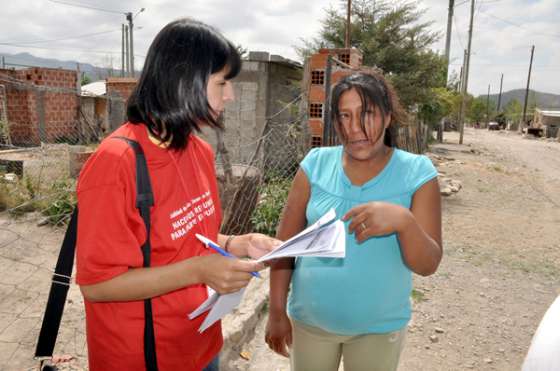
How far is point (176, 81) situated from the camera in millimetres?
1190

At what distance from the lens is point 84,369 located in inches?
106

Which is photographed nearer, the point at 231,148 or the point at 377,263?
the point at 377,263

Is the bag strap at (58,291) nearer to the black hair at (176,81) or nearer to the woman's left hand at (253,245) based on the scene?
the black hair at (176,81)

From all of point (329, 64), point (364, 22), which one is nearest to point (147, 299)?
point (329, 64)

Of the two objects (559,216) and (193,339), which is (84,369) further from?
(559,216)

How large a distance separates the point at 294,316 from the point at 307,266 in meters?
0.23

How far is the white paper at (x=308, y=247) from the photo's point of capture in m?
1.17

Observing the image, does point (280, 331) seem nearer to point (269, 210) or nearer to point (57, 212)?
point (269, 210)

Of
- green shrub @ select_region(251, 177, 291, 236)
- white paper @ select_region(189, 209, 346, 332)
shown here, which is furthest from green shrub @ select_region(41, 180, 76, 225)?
white paper @ select_region(189, 209, 346, 332)

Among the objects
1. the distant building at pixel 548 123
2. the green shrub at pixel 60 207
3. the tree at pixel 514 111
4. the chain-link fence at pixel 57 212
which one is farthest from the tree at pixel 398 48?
the tree at pixel 514 111

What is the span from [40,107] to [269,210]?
41.2 ft

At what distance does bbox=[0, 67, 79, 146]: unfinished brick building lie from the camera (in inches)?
557

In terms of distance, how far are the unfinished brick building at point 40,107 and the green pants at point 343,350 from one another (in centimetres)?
1418

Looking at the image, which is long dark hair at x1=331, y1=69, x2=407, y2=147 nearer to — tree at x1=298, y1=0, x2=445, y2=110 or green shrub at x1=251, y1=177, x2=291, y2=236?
green shrub at x1=251, y1=177, x2=291, y2=236
